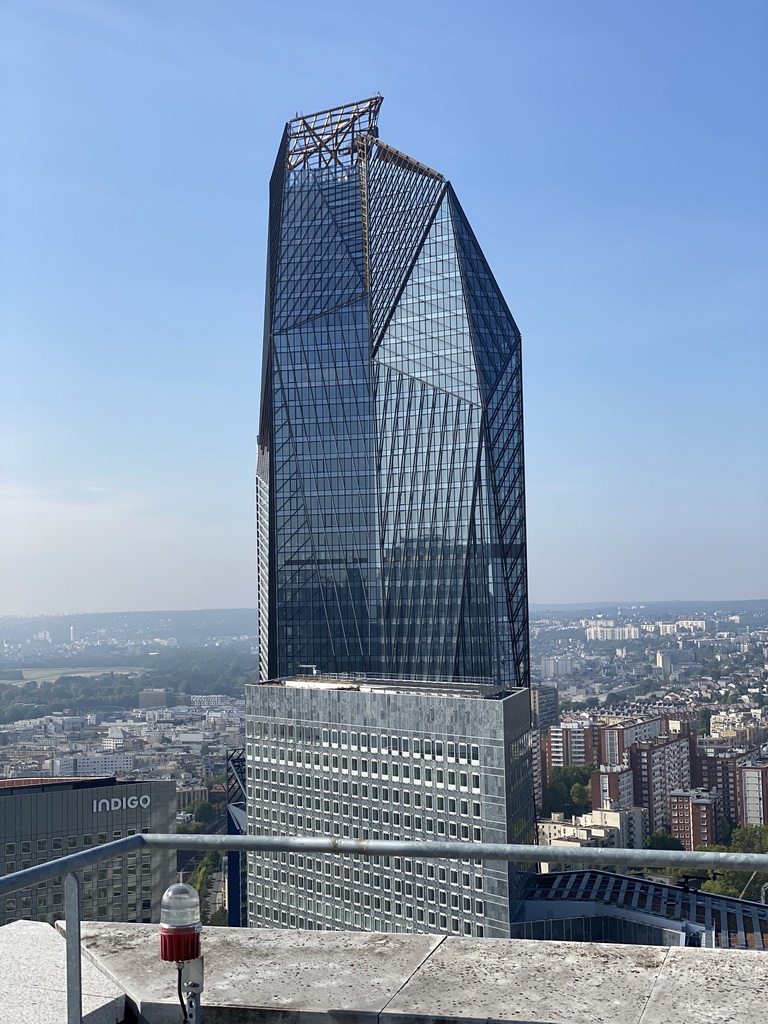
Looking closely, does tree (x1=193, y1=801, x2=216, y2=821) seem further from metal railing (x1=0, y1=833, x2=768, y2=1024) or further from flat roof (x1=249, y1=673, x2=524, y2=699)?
metal railing (x1=0, y1=833, x2=768, y2=1024)

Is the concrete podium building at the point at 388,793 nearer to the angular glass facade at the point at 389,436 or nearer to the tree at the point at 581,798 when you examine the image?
the angular glass facade at the point at 389,436

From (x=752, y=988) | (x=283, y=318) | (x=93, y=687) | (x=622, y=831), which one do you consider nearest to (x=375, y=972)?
(x=752, y=988)

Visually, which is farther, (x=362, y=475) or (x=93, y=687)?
(x=93, y=687)

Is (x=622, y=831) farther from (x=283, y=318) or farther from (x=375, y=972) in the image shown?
(x=375, y=972)

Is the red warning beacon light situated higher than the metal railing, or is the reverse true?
the metal railing

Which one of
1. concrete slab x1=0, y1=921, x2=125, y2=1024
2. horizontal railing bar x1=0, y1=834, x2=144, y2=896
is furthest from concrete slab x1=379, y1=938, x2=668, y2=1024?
horizontal railing bar x1=0, y1=834, x2=144, y2=896

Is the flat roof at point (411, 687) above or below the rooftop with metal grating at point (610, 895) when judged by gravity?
above

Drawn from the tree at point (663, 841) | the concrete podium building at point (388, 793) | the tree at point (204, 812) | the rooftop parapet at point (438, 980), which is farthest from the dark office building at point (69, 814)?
the rooftop parapet at point (438, 980)
